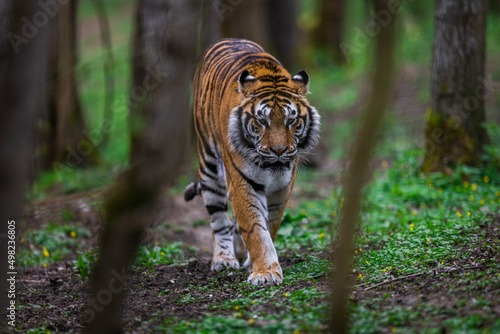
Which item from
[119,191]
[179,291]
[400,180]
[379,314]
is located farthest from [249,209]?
[400,180]

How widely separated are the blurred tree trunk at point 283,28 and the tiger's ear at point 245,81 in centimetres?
1258

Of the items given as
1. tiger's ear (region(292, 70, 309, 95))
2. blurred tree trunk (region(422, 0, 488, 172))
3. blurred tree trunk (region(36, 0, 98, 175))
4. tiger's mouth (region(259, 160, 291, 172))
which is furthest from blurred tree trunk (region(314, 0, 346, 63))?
tiger's mouth (region(259, 160, 291, 172))

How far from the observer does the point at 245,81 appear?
4.91 meters

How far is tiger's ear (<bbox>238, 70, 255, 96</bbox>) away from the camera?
488 cm

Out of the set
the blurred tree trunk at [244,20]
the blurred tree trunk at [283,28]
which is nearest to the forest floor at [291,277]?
the blurred tree trunk at [244,20]

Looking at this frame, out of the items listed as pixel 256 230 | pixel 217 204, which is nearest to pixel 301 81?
pixel 256 230

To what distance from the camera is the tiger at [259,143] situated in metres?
4.69

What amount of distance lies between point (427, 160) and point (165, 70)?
18.6 feet

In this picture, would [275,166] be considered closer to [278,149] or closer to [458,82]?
[278,149]

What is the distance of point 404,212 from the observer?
646cm

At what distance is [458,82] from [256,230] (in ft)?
12.8

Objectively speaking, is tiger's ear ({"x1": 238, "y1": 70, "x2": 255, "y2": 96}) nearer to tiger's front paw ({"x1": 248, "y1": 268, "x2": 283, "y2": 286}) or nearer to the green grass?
the green grass

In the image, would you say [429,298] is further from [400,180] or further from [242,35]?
[242,35]

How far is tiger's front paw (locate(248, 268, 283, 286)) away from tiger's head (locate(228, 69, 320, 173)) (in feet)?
2.92
